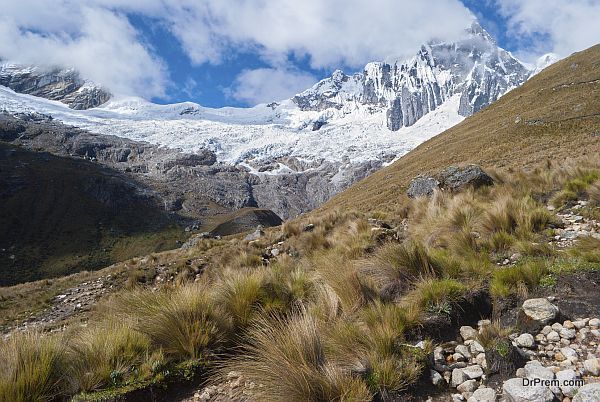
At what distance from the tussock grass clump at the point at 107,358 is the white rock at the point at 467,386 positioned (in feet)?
10.2

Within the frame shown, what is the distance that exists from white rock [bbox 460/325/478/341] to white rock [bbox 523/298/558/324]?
64 centimetres

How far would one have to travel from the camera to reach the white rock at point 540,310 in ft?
13.1

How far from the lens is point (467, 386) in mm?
3273

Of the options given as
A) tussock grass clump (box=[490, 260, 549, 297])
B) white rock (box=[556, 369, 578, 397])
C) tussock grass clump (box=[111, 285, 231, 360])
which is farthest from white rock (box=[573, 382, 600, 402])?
tussock grass clump (box=[111, 285, 231, 360])

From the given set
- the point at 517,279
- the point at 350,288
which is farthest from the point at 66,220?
the point at 517,279

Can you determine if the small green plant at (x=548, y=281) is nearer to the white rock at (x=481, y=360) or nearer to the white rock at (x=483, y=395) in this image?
the white rock at (x=481, y=360)

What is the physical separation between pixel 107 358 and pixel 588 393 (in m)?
4.32

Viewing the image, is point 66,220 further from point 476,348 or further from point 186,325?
point 476,348

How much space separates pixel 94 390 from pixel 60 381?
33 centimetres

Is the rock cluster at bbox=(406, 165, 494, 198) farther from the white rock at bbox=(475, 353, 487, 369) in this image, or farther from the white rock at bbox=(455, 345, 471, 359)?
the white rock at bbox=(475, 353, 487, 369)

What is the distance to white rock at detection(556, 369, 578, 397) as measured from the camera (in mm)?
2918

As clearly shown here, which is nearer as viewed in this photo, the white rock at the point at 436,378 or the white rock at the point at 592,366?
the white rock at the point at 592,366

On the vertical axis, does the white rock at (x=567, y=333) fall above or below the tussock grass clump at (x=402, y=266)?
below

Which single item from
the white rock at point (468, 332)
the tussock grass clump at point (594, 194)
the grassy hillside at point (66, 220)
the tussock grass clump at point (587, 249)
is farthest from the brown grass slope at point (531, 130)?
the grassy hillside at point (66, 220)
